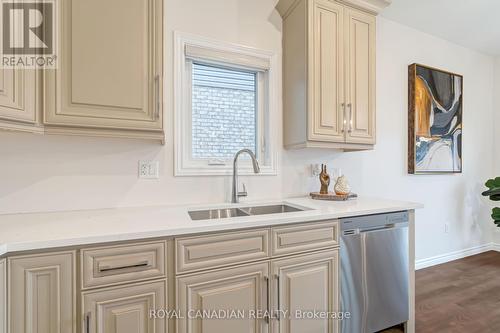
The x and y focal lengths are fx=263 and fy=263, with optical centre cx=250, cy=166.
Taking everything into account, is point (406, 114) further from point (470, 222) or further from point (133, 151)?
point (133, 151)

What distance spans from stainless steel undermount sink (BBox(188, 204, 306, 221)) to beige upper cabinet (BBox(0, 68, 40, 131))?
963mm

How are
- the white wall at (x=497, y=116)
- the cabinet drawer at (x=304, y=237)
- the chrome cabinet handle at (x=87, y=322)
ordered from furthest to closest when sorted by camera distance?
the white wall at (x=497, y=116)
the cabinet drawer at (x=304, y=237)
the chrome cabinet handle at (x=87, y=322)

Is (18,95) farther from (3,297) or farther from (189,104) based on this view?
(189,104)

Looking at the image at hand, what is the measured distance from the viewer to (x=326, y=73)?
78.0 inches

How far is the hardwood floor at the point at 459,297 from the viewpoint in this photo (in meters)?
1.99

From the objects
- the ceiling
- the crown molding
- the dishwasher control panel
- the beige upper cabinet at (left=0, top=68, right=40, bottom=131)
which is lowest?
the dishwasher control panel

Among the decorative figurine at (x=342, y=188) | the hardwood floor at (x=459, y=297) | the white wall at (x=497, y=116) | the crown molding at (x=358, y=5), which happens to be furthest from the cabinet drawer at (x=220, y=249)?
the white wall at (x=497, y=116)

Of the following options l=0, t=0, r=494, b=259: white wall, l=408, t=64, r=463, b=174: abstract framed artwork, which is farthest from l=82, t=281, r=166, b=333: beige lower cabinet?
l=408, t=64, r=463, b=174: abstract framed artwork

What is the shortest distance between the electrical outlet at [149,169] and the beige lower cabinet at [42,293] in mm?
796

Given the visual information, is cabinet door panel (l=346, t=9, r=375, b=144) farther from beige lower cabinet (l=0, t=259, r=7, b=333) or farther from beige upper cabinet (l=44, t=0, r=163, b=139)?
beige lower cabinet (l=0, t=259, r=7, b=333)

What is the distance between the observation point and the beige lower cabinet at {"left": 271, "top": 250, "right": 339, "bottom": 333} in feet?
4.74

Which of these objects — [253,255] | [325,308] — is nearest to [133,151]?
[253,255]

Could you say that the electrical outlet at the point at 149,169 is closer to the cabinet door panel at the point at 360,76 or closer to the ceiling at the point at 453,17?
the cabinet door panel at the point at 360,76

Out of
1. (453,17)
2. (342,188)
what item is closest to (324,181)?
(342,188)
